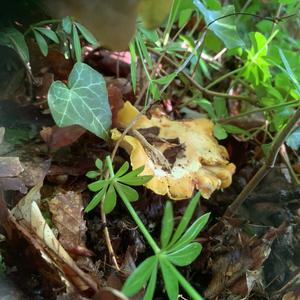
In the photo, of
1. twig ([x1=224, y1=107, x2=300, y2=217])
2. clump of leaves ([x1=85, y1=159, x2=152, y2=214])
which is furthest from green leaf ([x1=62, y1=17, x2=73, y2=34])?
twig ([x1=224, y1=107, x2=300, y2=217])

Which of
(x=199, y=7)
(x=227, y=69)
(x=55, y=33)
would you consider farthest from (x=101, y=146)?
(x=227, y=69)

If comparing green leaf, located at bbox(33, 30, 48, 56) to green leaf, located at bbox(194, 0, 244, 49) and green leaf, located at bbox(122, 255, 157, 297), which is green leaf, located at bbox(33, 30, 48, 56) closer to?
green leaf, located at bbox(194, 0, 244, 49)

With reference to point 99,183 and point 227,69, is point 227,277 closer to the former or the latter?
point 99,183

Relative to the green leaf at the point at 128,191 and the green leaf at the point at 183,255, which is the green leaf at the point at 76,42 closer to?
the green leaf at the point at 128,191

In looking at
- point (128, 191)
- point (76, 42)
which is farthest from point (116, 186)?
point (76, 42)

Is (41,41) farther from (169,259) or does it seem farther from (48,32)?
(169,259)

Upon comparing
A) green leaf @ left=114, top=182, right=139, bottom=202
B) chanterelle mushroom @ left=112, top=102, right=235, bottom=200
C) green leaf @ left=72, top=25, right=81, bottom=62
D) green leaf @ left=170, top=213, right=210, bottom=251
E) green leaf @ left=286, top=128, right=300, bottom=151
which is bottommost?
chanterelle mushroom @ left=112, top=102, right=235, bottom=200
